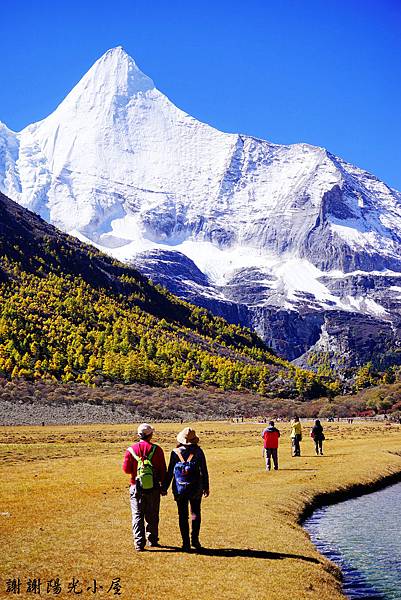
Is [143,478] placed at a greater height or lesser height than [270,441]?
lesser

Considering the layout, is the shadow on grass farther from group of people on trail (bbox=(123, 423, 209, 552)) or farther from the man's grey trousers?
the man's grey trousers

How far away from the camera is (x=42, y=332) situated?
169625 millimetres

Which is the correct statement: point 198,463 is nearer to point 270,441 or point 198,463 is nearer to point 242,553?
point 242,553

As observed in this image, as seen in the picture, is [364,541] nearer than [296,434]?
Yes

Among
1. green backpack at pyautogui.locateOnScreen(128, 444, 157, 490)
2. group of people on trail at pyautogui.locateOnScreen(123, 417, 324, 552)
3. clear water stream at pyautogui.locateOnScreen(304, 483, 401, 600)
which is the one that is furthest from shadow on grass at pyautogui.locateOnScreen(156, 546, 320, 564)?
green backpack at pyautogui.locateOnScreen(128, 444, 157, 490)

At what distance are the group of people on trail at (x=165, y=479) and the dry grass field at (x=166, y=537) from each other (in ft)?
2.47

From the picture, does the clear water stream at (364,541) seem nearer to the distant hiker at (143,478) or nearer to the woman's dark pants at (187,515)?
the woman's dark pants at (187,515)

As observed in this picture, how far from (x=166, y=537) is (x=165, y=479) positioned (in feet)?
9.19

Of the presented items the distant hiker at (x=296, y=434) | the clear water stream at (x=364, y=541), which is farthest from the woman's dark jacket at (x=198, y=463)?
the distant hiker at (x=296, y=434)

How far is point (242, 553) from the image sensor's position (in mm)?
18953

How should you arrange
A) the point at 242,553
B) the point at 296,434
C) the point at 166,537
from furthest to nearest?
the point at 296,434
the point at 166,537
the point at 242,553

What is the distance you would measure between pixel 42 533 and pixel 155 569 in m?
4.75

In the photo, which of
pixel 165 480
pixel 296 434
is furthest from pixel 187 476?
pixel 296 434

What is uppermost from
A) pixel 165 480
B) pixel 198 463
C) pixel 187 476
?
pixel 198 463
